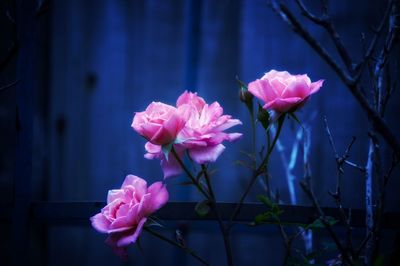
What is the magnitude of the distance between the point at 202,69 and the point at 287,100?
1.23 meters

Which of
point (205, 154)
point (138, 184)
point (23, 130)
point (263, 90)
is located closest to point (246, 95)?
point (263, 90)

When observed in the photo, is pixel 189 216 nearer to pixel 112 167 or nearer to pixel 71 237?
pixel 112 167

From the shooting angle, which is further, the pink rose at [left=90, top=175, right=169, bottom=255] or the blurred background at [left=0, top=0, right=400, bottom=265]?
the blurred background at [left=0, top=0, right=400, bottom=265]

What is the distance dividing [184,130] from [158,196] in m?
0.13

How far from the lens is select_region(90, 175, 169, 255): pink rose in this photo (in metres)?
0.58

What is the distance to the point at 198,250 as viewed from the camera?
1.76m

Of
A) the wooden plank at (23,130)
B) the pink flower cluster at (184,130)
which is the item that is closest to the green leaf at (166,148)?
the pink flower cluster at (184,130)

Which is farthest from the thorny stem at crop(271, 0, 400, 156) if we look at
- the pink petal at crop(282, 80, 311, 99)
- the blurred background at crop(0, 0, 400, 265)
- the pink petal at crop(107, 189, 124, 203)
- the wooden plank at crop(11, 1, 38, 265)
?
the blurred background at crop(0, 0, 400, 265)

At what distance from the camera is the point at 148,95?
5.91ft

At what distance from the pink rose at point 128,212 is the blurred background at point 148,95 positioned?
1084 mm

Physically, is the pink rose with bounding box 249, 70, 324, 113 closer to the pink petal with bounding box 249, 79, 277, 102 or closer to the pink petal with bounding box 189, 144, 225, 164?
the pink petal with bounding box 249, 79, 277, 102

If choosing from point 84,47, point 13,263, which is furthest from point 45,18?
point 13,263

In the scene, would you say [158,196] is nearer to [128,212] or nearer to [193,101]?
[128,212]

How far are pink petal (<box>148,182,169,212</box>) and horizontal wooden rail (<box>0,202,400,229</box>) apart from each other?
197 mm
